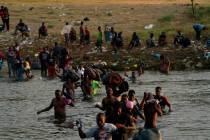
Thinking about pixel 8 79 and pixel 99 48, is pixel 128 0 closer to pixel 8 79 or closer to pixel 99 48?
pixel 99 48

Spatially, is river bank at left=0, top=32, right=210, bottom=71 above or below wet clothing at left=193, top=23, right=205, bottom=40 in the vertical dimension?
below

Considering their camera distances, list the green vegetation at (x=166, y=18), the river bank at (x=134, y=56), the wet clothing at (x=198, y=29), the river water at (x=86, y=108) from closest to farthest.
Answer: the river water at (x=86, y=108)
the river bank at (x=134, y=56)
the wet clothing at (x=198, y=29)
the green vegetation at (x=166, y=18)

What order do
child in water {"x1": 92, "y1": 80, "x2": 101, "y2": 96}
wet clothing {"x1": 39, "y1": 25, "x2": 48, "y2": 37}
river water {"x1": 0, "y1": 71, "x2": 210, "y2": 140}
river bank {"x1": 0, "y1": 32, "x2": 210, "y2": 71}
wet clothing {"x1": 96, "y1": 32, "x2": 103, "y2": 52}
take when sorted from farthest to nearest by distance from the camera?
wet clothing {"x1": 39, "y1": 25, "x2": 48, "y2": 37} < wet clothing {"x1": 96, "y1": 32, "x2": 103, "y2": 52} < river bank {"x1": 0, "y1": 32, "x2": 210, "y2": 71} < child in water {"x1": 92, "y1": 80, "x2": 101, "y2": 96} < river water {"x1": 0, "y1": 71, "x2": 210, "y2": 140}

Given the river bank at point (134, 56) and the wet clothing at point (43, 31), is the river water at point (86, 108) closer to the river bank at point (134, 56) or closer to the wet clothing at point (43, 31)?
the river bank at point (134, 56)

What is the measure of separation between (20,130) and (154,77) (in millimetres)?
14527

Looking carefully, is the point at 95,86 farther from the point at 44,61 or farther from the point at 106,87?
the point at 44,61

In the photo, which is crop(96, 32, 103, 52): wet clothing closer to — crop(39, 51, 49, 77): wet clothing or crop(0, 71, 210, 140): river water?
crop(39, 51, 49, 77): wet clothing

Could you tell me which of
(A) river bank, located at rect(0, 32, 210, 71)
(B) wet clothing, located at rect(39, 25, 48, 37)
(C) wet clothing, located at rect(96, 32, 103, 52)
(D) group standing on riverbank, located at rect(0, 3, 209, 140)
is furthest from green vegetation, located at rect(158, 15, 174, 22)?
(C) wet clothing, located at rect(96, 32, 103, 52)

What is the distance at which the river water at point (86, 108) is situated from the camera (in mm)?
18891

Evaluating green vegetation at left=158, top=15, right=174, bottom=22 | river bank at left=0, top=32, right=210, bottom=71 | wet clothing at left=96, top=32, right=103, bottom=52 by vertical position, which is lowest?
river bank at left=0, top=32, right=210, bottom=71

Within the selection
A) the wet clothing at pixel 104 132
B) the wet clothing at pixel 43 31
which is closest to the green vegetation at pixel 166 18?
the wet clothing at pixel 43 31

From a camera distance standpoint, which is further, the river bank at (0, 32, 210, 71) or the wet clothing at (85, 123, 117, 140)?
the river bank at (0, 32, 210, 71)

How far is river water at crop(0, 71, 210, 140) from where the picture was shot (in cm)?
1889

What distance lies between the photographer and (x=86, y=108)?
2352 cm
